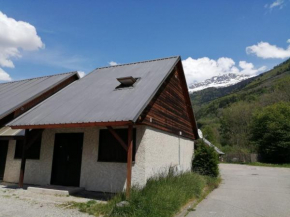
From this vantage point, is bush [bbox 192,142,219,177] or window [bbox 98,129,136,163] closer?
window [bbox 98,129,136,163]

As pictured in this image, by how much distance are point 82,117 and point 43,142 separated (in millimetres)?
3680

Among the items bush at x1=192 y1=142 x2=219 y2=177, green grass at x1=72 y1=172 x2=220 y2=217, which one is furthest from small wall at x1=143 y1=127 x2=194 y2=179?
bush at x1=192 y1=142 x2=219 y2=177

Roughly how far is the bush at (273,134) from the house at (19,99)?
3232cm

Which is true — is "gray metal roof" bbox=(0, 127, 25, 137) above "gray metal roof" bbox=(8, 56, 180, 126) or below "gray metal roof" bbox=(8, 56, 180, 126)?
below

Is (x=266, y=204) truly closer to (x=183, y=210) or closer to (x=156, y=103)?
(x=183, y=210)

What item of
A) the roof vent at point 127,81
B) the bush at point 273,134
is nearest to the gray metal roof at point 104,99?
the roof vent at point 127,81

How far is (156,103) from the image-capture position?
10391mm

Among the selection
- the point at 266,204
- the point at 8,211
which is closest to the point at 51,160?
the point at 8,211

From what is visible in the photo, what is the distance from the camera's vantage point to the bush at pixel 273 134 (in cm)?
3572

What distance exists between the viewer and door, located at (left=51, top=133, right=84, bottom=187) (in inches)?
408

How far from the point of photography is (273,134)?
37094mm

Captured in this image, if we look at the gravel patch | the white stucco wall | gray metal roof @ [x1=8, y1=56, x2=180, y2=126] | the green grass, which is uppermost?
gray metal roof @ [x1=8, y1=56, x2=180, y2=126]

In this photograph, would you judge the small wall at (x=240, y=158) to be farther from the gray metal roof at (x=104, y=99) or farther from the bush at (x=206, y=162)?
the gray metal roof at (x=104, y=99)

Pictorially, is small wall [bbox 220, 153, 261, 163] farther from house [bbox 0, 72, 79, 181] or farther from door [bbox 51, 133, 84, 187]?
door [bbox 51, 133, 84, 187]
